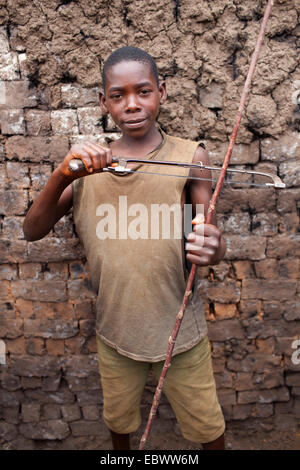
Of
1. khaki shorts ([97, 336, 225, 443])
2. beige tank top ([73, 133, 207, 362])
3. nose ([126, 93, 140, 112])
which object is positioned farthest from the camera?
khaki shorts ([97, 336, 225, 443])

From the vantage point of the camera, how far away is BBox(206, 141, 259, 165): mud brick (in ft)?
7.32

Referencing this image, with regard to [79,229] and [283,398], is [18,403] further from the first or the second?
[283,398]

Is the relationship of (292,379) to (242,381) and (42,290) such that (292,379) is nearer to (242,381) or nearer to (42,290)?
(242,381)

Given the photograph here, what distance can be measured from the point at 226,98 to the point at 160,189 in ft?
2.84

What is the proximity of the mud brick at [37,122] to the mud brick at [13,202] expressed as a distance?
15.2 inches

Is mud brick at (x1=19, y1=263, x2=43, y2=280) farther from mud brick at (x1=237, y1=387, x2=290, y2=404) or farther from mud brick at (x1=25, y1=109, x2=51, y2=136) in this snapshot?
mud brick at (x1=237, y1=387, x2=290, y2=404)

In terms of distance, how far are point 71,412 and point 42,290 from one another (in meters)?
1.00

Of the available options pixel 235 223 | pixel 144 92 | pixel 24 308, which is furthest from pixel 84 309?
pixel 144 92

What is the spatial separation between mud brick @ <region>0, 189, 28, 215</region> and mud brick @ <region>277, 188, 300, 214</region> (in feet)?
5.29

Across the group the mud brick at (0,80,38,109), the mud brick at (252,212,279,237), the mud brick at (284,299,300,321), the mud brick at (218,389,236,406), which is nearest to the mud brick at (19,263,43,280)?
the mud brick at (0,80,38,109)

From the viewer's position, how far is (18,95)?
2201mm

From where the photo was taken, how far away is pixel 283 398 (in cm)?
268

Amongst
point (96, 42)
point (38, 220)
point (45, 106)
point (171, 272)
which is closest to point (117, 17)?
point (96, 42)
